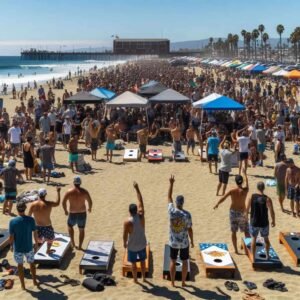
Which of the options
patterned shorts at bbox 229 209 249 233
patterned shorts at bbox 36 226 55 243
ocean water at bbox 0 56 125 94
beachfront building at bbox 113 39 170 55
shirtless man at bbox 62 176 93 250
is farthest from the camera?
beachfront building at bbox 113 39 170 55

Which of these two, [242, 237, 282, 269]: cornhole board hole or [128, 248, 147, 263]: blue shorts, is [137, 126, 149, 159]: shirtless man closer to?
[242, 237, 282, 269]: cornhole board hole

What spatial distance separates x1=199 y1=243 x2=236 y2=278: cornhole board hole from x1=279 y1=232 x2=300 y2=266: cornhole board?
1.08 m

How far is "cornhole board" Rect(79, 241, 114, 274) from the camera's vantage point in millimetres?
6895

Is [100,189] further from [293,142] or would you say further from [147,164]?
[293,142]

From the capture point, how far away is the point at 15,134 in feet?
45.9

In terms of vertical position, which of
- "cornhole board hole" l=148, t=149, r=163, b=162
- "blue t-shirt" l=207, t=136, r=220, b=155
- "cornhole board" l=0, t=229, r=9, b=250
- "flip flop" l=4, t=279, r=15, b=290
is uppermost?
"blue t-shirt" l=207, t=136, r=220, b=155

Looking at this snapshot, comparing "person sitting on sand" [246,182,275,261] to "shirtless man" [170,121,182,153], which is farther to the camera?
"shirtless man" [170,121,182,153]

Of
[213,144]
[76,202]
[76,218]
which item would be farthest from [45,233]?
[213,144]

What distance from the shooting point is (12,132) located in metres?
13.9

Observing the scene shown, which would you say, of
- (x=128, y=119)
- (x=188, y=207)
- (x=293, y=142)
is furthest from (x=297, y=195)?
(x=128, y=119)

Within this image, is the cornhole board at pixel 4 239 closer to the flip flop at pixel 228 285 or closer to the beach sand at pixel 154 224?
the beach sand at pixel 154 224

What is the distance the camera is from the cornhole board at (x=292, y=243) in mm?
7285

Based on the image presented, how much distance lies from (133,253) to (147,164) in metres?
8.21

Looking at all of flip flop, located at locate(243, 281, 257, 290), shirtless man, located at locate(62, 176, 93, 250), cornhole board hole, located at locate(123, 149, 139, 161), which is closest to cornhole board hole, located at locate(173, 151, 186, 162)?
cornhole board hole, located at locate(123, 149, 139, 161)
